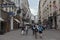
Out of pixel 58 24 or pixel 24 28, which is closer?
pixel 24 28

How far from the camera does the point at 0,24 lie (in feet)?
121

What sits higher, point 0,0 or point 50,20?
point 0,0

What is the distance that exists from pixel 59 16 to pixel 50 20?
51.7 ft

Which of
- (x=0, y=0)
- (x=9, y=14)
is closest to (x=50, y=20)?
(x=9, y=14)

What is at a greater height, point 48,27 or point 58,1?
point 58,1

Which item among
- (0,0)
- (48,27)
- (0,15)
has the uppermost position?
(0,0)

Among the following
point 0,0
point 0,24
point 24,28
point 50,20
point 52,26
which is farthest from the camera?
point 50,20

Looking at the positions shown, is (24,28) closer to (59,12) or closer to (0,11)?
(0,11)

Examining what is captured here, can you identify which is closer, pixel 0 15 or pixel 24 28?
pixel 24 28

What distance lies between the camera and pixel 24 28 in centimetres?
3403

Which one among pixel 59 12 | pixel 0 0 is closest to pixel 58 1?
pixel 59 12

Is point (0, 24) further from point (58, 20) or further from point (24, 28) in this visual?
point (58, 20)

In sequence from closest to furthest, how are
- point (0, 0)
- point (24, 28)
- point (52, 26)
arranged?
point (24, 28), point (0, 0), point (52, 26)

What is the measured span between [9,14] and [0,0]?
26.8 ft
